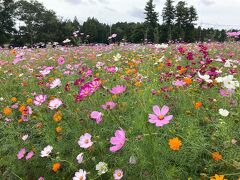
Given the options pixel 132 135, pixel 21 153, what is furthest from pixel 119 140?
pixel 21 153

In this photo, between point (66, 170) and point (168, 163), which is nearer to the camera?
point (168, 163)

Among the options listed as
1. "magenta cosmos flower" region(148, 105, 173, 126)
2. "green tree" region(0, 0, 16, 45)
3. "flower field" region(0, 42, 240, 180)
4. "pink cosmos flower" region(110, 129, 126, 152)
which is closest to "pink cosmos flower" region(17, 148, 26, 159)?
"flower field" region(0, 42, 240, 180)

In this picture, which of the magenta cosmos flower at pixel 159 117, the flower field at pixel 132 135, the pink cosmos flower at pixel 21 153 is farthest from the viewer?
the pink cosmos flower at pixel 21 153

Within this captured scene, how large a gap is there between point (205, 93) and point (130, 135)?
1.03m

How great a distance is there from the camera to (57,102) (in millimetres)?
2375

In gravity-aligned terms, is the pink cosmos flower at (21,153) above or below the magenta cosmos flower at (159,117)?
below

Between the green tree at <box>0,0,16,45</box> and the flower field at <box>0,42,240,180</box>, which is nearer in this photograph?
the flower field at <box>0,42,240,180</box>

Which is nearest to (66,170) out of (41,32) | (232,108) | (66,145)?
(66,145)

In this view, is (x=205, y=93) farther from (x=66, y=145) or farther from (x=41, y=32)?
(x=41, y=32)

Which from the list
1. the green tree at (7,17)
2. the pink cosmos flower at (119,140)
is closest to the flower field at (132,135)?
the pink cosmos flower at (119,140)

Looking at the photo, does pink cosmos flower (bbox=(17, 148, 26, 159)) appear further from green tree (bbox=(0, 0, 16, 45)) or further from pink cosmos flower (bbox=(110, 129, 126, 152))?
green tree (bbox=(0, 0, 16, 45))

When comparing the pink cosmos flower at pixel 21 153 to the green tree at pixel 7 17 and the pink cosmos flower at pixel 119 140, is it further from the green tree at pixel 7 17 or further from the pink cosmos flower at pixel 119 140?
the green tree at pixel 7 17

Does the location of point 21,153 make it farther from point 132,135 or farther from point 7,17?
point 7,17

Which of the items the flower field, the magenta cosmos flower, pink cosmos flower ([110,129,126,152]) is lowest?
the flower field
